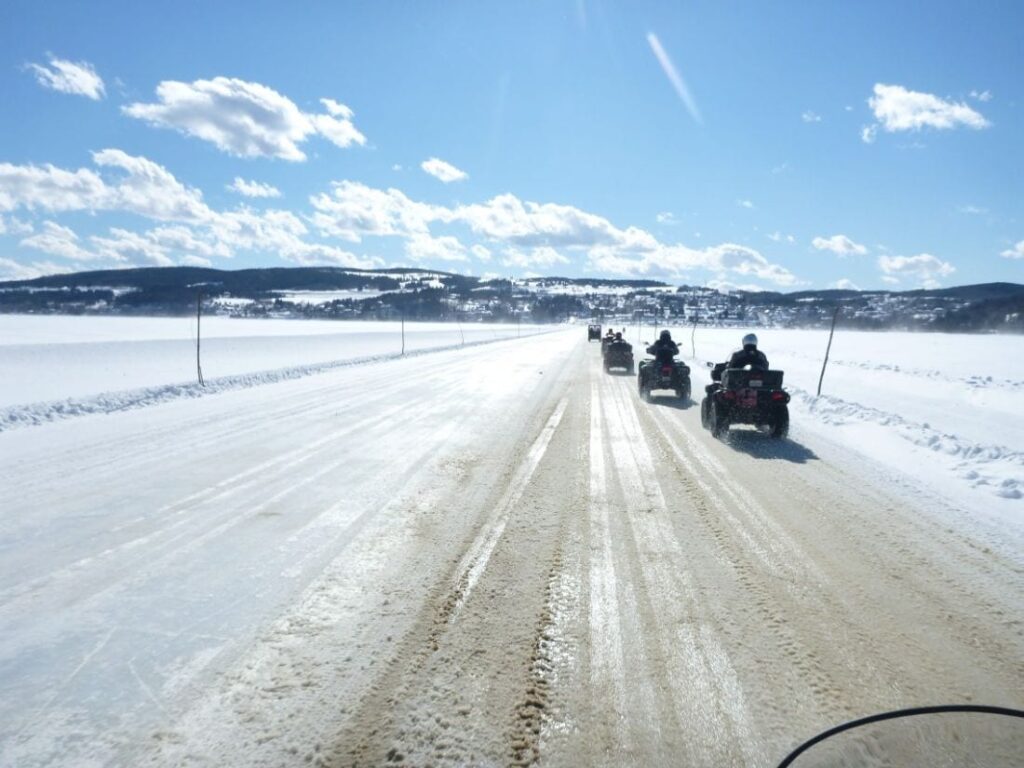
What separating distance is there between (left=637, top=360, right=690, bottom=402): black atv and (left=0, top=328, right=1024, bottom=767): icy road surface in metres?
6.35

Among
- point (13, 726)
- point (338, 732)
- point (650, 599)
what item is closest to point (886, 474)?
point (650, 599)

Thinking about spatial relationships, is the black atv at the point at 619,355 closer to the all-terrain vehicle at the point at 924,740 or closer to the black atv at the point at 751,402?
the black atv at the point at 751,402

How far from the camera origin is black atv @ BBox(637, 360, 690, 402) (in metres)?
13.8

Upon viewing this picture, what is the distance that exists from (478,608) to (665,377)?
11014 millimetres

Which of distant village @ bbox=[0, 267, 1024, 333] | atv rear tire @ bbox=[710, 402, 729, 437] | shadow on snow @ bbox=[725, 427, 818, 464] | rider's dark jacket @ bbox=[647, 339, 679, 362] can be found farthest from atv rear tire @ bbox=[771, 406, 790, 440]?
distant village @ bbox=[0, 267, 1024, 333]

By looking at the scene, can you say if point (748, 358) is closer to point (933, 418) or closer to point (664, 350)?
point (664, 350)

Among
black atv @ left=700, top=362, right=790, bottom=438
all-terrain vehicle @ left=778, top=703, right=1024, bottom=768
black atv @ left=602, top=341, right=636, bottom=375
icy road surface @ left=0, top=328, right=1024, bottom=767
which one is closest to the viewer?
all-terrain vehicle @ left=778, top=703, right=1024, bottom=768

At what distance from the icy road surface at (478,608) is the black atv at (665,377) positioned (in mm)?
6349

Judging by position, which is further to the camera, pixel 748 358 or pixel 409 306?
pixel 409 306

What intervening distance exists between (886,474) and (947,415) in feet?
29.3

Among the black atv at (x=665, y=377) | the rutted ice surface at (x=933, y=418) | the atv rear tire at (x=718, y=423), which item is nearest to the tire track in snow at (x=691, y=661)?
the rutted ice surface at (x=933, y=418)

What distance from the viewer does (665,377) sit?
13844 millimetres

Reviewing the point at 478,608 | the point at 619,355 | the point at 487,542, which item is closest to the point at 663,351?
the point at 619,355

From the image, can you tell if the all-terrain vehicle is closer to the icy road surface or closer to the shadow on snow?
the icy road surface
